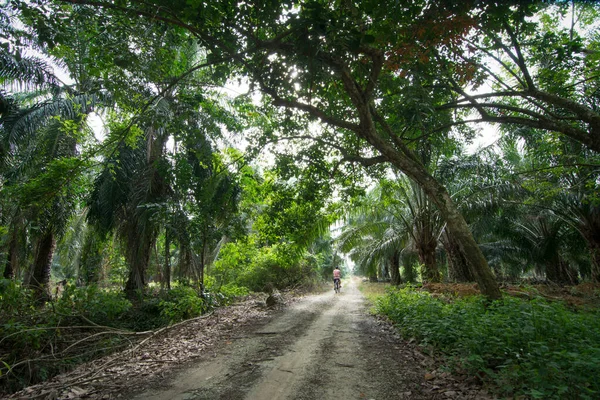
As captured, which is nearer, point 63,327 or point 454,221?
point 63,327

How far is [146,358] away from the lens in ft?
16.9

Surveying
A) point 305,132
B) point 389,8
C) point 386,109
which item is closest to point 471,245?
point 386,109

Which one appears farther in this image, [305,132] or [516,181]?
[516,181]

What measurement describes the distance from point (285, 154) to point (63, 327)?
254 inches

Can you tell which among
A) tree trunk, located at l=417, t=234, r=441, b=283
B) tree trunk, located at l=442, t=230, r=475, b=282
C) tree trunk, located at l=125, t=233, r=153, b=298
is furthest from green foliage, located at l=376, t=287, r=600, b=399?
tree trunk, located at l=125, t=233, r=153, b=298

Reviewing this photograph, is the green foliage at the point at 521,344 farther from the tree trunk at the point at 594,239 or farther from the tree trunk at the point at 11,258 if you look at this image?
the tree trunk at the point at 11,258

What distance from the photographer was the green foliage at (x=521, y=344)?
108 inches

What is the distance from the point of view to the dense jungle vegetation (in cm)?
442

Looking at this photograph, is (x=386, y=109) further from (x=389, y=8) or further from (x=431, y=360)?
(x=431, y=360)

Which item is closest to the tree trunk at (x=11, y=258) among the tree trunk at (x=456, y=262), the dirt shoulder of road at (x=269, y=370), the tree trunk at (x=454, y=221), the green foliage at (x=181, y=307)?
the green foliage at (x=181, y=307)

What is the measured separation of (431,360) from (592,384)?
1920 millimetres

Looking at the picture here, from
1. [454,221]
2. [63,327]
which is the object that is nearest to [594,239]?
[454,221]

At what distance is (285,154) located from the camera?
9.14 metres

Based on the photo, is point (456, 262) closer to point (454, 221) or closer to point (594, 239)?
point (594, 239)
